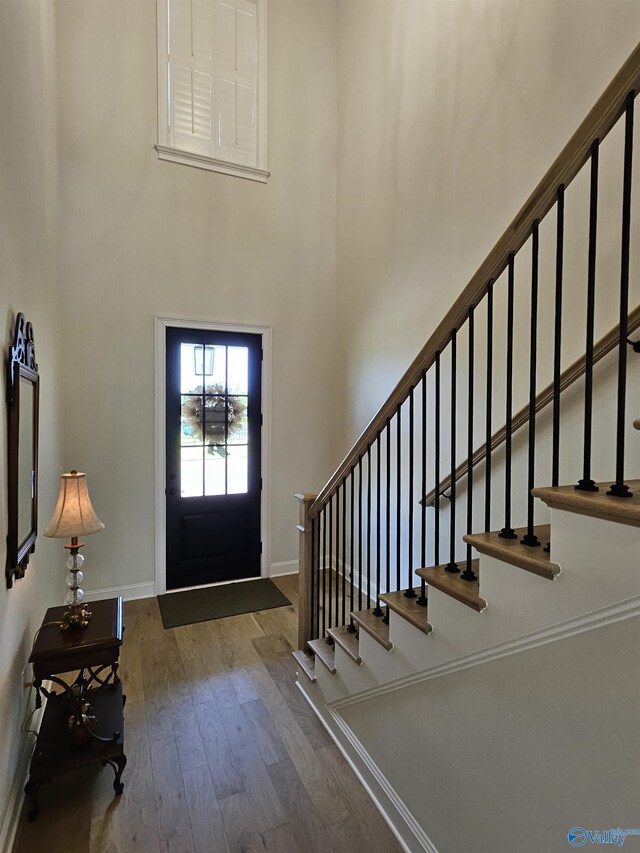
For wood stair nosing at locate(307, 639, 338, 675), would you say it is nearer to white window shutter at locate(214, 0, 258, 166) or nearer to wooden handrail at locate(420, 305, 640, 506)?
wooden handrail at locate(420, 305, 640, 506)

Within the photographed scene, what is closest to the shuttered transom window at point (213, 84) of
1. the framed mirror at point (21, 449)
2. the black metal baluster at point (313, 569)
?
the framed mirror at point (21, 449)

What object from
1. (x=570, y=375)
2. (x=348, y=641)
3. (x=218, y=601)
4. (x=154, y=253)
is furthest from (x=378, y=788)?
(x=154, y=253)

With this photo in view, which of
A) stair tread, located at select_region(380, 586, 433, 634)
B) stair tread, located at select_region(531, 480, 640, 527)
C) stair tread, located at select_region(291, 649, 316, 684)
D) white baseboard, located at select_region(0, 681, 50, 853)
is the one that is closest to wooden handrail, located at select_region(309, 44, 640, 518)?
stair tread, located at select_region(531, 480, 640, 527)

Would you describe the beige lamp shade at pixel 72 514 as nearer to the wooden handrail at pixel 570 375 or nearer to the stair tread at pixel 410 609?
the stair tread at pixel 410 609

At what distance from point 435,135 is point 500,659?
3238mm

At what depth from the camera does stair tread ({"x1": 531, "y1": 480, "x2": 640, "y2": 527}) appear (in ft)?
2.98

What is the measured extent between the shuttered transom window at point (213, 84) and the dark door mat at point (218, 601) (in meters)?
3.79

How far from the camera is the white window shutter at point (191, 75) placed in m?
3.77

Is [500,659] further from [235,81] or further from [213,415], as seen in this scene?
[235,81]

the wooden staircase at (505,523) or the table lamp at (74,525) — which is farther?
the table lamp at (74,525)

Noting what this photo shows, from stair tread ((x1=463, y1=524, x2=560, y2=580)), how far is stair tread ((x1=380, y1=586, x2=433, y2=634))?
17.1 inches

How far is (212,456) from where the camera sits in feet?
13.2

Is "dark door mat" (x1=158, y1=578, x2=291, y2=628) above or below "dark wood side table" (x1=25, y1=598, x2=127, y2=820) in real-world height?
below

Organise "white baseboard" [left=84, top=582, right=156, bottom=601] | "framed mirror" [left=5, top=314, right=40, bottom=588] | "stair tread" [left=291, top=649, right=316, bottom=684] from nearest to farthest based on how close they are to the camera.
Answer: "framed mirror" [left=5, top=314, right=40, bottom=588] → "stair tread" [left=291, top=649, right=316, bottom=684] → "white baseboard" [left=84, top=582, right=156, bottom=601]
